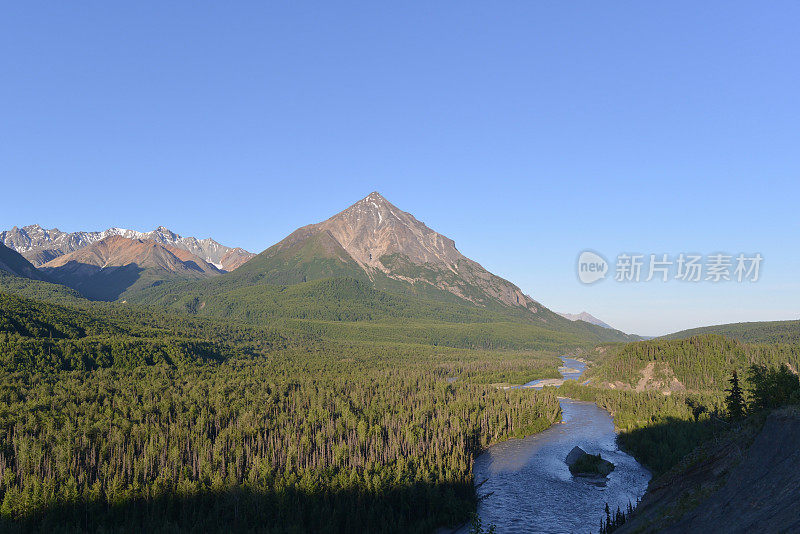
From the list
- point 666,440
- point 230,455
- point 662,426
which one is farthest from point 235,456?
point 662,426

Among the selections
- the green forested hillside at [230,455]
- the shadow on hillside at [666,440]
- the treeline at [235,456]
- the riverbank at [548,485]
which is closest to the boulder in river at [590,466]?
the riverbank at [548,485]

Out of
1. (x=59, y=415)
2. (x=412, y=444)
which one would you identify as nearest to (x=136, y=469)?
(x=59, y=415)

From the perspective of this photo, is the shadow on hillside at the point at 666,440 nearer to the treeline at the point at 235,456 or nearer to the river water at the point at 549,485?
the river water at the point at 549,485

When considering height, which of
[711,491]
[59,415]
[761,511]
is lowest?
[59,415]

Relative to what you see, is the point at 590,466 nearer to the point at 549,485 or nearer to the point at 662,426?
the point at 549,485

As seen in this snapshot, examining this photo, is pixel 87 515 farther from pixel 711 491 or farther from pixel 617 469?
pixel 617 469

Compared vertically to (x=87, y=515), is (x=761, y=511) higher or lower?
higher

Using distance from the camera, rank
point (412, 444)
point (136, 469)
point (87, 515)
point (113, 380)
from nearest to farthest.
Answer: point (87, 515), point (136, 469), point (412, 444), point (113, 380)
